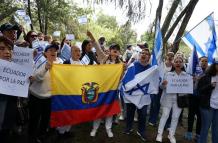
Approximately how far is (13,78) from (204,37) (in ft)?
16.4

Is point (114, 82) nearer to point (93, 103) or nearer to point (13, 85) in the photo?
point (93, 103)

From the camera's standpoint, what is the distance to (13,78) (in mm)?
5215

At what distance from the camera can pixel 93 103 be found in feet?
23.4

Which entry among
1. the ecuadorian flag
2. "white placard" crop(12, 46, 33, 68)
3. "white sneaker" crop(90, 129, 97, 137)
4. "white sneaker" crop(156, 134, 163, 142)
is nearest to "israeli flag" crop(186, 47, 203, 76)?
"white sneaker" crop(156, 134, 163, 142)

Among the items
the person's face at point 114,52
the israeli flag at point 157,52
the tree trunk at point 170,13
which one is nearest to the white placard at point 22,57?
the person's face at point 114,52

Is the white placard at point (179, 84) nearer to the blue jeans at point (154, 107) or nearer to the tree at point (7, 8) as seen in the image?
the blue jeans at point (154, 107)

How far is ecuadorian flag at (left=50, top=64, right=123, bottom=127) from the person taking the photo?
6602mm

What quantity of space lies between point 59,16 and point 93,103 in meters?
12.6

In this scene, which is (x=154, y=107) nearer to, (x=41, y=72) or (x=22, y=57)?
(x=41, y=72)

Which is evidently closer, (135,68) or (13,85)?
(13,85)

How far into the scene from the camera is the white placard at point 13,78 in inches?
200

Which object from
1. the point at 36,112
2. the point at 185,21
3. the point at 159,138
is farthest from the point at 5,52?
the point at 185,21

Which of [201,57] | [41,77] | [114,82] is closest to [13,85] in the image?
[41,77]

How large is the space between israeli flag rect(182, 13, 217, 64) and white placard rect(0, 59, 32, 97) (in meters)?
4.52
